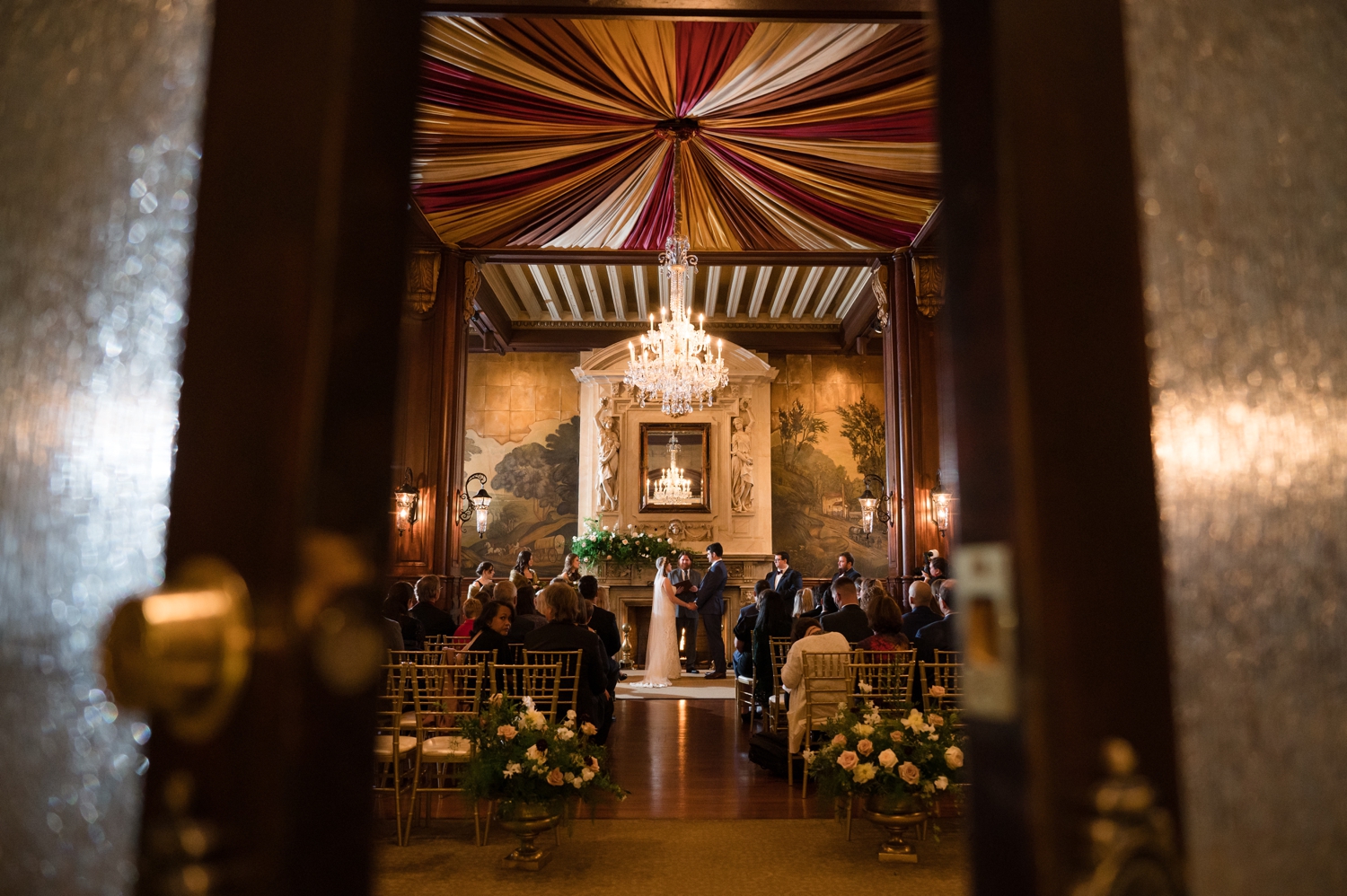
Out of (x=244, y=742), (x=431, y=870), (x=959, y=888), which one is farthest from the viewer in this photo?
(x=431, y=870)

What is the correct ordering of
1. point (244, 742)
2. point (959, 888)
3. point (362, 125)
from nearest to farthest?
point (244, 742) < point (362, 125) < point (959, 888)

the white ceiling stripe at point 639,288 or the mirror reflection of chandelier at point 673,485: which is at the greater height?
the white ceiling stripe at point 639,288

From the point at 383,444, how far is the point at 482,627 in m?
4.91

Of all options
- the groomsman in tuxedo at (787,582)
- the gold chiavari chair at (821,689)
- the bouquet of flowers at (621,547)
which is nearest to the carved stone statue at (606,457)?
the bouquet of flowers at (621,547)

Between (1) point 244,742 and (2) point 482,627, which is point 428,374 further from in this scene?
(1) point 244,742

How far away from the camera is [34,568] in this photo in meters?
0.84

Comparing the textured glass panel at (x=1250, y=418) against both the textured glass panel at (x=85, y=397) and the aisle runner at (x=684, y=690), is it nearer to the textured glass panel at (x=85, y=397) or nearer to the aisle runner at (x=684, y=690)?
the textured glass panel at (x=85, y=397)

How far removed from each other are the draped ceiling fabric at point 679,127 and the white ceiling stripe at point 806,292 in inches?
89.3

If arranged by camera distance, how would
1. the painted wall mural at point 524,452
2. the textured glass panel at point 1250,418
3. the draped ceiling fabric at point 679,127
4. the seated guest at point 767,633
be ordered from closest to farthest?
1. the textured glass panel at point 1250,418
2. the draped ceiling fabric at point 679,127
3. the seated guest at point 767,633
4. the painted wall mural at point 524,452

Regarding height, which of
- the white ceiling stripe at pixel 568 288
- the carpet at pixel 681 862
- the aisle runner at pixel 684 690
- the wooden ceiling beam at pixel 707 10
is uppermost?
the white ceiling stripe at pixel 568 288

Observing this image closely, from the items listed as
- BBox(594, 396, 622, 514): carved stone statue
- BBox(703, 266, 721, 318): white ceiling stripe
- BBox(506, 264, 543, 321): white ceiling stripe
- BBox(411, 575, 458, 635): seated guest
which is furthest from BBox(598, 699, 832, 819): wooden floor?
BBox(506, 264, 543, 321): white ceiling stripe

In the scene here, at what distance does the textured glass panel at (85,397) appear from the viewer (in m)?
0.78

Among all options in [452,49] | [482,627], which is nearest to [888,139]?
[452,49]

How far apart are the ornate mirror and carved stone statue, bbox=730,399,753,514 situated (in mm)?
416
